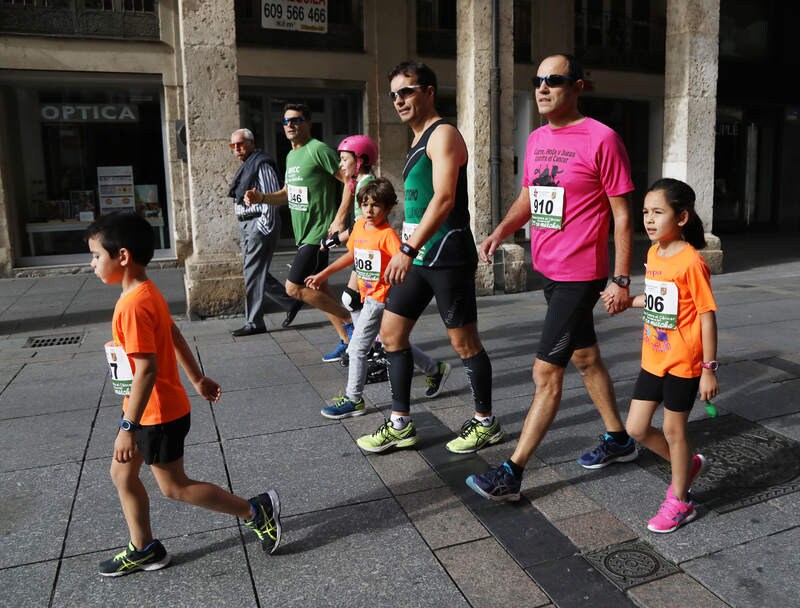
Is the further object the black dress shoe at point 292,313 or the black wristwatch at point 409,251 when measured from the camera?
the black dress shoe at point 292,313

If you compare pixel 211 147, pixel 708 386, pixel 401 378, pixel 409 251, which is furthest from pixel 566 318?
pixel 211 147

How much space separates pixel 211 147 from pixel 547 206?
519 cm

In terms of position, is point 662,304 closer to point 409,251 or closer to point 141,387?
point 409,251

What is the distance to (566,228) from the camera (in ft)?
10.9

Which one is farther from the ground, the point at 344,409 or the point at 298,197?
the point at 298,197

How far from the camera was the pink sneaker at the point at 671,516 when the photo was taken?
2949 millimetres

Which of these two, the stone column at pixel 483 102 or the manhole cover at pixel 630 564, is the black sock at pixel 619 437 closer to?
the manhole cover at pixel 630 564

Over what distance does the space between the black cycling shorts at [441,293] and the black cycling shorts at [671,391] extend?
1.02m

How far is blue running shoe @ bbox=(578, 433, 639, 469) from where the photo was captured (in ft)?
11.8

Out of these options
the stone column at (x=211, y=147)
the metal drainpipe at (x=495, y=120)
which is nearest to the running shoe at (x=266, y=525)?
the stone column at (x=211, y=147)

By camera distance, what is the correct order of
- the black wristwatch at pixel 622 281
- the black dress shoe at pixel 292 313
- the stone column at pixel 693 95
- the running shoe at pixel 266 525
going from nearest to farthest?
the running shoe at pixel 266 525 < the black wristwatch at pixel 622 281 < the black dress shoe at pixel 292 313 < the stone column at pixel 693 95

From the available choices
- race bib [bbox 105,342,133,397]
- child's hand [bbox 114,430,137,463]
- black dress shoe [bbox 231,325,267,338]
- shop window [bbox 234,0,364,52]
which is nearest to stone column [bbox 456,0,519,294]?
black dress shoe [bbox 231,325,267,338]

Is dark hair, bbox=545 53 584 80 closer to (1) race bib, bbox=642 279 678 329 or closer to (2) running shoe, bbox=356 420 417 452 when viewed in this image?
(1) race bib, bbox=642 279 678 329

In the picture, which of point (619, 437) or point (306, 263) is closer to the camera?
point (619, 437)
